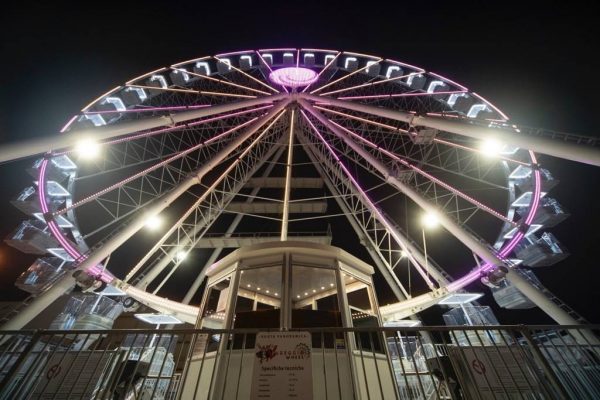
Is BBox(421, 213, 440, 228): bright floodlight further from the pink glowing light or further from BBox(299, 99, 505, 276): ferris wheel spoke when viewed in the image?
the pink glowing light

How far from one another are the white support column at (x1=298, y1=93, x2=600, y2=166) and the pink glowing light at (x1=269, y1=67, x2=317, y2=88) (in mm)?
4434

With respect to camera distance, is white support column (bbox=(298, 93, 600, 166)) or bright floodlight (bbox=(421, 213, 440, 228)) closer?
white support column (bbox=(298, 93, 600, 166))

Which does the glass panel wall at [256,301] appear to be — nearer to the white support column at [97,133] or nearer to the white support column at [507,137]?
the white support column at [97,133]

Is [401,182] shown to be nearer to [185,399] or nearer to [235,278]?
[235,278]

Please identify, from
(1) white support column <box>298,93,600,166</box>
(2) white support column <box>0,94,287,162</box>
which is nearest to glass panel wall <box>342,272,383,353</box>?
(1) white support column <box>298,93,600,166</box>

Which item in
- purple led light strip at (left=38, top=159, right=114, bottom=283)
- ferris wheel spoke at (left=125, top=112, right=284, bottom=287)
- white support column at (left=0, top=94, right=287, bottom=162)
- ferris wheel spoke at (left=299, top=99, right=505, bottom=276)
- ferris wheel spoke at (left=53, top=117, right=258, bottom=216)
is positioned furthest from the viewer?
ferris wheel spoke at (left=125, top=112, right=284, bottom=287)

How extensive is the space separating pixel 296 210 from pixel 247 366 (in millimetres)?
18851

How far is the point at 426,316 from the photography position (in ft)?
109

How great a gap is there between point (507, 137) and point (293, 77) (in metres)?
12.4

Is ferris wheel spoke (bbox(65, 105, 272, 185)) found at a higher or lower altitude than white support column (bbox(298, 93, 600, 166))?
higher

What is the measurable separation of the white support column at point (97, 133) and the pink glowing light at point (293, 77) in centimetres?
190

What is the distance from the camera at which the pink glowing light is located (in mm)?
18362

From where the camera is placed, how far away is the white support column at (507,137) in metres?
8.80

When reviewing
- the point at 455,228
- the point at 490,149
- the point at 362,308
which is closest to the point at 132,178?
the point at 362,308
